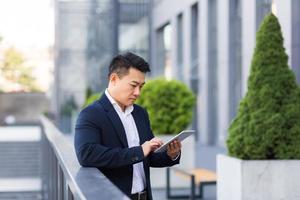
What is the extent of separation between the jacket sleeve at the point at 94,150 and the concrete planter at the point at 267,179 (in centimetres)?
384

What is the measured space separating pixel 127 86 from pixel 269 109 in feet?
14.0

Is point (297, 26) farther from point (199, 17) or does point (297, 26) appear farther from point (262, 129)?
point (199, 17)

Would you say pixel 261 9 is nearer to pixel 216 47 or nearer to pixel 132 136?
pixel 216 47

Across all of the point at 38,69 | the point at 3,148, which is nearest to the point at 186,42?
the point at 3,148

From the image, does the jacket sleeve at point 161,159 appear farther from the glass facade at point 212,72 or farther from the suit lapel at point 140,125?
the glass facade at point 212,72

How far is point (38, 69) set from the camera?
84562 mm

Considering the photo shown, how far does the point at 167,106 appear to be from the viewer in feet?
44.5

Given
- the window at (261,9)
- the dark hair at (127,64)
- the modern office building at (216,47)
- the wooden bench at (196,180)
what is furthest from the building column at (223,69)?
the dark hair at (127,64)

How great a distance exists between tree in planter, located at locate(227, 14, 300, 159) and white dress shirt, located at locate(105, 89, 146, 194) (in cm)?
377

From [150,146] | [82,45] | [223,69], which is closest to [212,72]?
[223,69]

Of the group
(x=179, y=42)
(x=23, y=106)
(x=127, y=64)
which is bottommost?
(x=23, y=106)

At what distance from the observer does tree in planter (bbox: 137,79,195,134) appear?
13337 millimetres

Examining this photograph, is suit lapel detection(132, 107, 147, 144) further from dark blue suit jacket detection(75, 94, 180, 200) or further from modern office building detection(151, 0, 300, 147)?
modern office building detection(151, 0, 300, 147)

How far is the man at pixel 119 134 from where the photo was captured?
3.54 metres
